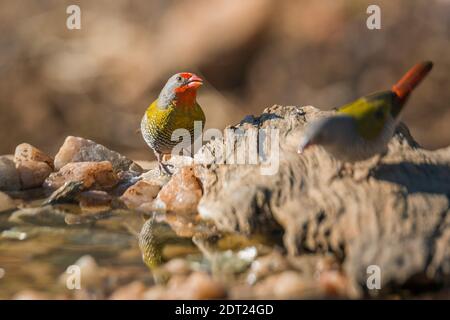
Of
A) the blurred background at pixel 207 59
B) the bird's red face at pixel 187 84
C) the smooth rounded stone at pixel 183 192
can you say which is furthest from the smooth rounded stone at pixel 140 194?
the blurred background at pixel 207 59

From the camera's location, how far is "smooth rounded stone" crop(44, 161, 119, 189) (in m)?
4.19

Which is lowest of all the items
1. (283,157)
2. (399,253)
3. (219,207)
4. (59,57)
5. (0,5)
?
(399,253)

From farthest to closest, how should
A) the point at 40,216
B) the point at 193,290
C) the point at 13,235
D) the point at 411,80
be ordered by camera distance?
1. the point at 40,216
2. the point at 13,235
3. the point at 411,80
4. the point at 193,290

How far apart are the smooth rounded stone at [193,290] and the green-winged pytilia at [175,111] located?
1798 mm

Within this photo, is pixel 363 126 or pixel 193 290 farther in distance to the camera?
pixel 363 126

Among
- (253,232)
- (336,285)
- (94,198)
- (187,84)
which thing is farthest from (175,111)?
(336,285)

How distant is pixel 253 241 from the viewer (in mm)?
3088

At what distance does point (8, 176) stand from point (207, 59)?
4.42 meters

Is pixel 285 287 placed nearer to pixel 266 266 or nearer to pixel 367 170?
pixel 266 266

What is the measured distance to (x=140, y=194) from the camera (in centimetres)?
401

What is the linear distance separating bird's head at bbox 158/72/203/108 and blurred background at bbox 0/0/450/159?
3.56 m
